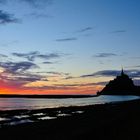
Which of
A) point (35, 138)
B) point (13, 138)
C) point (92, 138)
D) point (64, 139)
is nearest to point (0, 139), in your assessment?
point (13, 138)

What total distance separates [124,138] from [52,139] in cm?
453

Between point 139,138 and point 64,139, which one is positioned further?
point 64,139

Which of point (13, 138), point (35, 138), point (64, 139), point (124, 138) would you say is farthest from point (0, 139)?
point (124, 138)

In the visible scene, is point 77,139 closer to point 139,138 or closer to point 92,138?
point 92,138

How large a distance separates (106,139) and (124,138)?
1053 millimetres

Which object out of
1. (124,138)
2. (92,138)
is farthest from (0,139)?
(124,138)

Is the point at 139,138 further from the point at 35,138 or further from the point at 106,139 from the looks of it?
the point at 35,138

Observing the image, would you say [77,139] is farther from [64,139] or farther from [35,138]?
[35,138]

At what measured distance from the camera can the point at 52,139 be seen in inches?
822

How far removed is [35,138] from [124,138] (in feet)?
19.1

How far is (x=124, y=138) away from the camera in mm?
19500

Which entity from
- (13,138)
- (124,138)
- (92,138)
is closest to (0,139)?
(13,138)

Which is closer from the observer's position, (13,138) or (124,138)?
(124,138)

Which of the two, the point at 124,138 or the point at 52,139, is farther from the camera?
the point at 52,139
